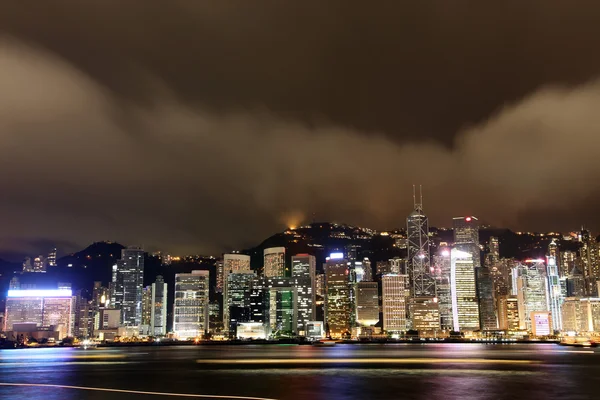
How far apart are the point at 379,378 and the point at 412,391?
12.0 meters

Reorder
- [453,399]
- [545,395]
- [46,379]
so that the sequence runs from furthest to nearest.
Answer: [46,379] → [545,395] → [453,399]

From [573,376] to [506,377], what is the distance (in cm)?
902

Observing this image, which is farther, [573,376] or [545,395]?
[573,376]

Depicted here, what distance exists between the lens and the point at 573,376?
5953cm

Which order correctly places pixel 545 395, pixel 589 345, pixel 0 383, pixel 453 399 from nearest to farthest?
pixel 453 399, pixel 545 395, pixel 0 383, pixel 589 345

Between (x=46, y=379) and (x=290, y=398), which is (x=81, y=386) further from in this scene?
(x=290, y=398)

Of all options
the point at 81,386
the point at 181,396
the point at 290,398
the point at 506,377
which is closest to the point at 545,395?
the point at 506,377

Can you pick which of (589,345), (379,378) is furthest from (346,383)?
(589,345)

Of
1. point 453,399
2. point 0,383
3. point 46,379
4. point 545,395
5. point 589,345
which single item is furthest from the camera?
point 589,345

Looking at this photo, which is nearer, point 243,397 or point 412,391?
point 243,397

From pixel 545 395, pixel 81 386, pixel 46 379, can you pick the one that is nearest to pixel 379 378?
pixel 545 395

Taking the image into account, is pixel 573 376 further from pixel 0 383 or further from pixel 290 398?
pixel 0 383

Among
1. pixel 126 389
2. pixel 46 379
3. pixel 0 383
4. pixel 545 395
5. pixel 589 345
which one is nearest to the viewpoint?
pixel 545 395

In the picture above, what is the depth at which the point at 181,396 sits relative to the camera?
1646 inches
